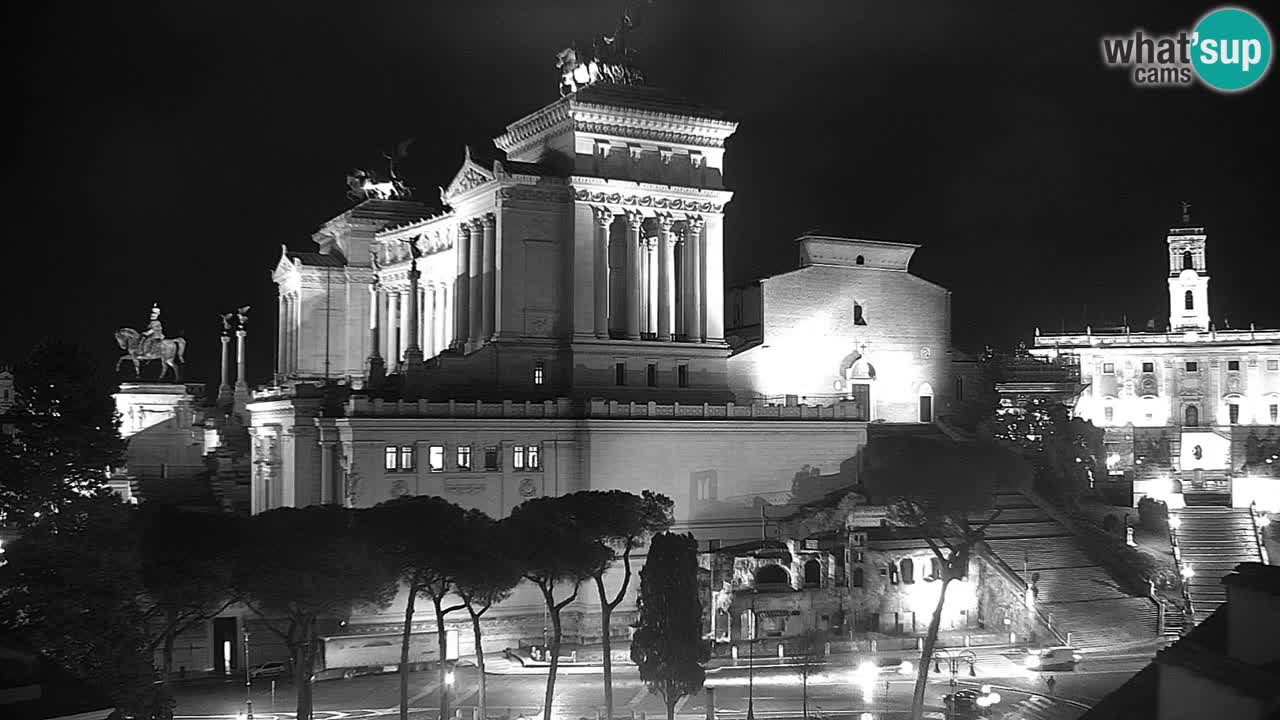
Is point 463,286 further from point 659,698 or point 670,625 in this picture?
point 670,625

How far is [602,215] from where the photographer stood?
3041 inches

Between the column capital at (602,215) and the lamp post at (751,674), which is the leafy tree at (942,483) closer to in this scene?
the lamp post at (751,674)

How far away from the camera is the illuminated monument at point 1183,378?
117 meters

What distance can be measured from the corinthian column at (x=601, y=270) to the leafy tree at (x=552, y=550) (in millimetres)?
22838

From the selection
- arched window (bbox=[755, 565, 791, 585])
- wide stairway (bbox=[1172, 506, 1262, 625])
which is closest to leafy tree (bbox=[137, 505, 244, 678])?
arched window (bbox=[755, 565, 791, 585])

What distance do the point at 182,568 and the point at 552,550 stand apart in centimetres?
1476

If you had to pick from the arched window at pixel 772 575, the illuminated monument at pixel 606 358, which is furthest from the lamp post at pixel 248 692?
the arched window at pixel 772 575

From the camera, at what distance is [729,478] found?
75375mm

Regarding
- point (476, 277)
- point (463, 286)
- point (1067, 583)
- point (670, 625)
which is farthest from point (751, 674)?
point (463, 286)

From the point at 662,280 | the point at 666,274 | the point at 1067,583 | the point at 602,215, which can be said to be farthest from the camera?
the point at 662,280

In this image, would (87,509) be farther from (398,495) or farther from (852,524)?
(852,524)

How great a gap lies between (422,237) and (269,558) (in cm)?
4820

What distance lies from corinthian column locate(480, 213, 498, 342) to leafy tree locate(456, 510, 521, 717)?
2575cm

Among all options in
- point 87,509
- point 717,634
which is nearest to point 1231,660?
point 87,509
